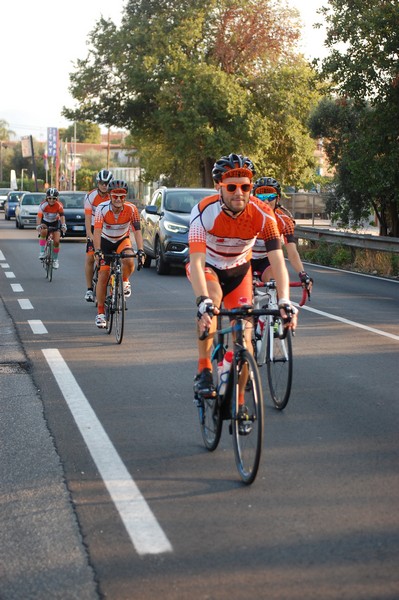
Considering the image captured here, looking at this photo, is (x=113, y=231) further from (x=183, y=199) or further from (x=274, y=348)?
(x=183, y=199)

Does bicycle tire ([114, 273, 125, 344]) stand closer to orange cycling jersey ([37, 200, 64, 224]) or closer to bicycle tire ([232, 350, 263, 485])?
bicycle tire ([232, 350, 263, 485])

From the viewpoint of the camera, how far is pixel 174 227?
67.8 ft

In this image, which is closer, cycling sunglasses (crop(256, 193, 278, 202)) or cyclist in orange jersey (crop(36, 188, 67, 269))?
cycling sunglasses (crop(256, 193, 278, 202))

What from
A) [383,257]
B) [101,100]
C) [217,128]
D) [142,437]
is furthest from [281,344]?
[101,100]

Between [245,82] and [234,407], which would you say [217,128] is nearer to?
[245,82]

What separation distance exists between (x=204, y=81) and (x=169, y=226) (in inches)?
1014

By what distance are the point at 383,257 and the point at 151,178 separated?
113 ft

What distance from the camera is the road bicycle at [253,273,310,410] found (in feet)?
25.3

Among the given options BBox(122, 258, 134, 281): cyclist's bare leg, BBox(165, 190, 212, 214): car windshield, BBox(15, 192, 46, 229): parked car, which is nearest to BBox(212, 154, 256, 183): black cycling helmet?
BBox(122, 258, 134, 281): cyclist's bare leg

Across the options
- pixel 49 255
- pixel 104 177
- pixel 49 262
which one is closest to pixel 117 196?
pixel 104 177

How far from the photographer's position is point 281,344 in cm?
798

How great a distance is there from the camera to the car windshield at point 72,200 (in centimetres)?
3488

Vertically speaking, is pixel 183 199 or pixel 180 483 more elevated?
pixel 183 199

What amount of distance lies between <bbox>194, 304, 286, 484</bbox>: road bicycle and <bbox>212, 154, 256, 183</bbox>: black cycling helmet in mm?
866
